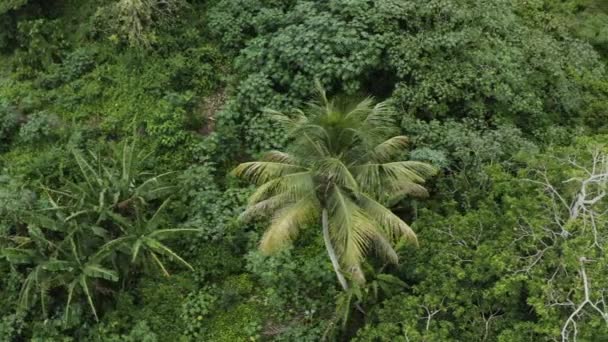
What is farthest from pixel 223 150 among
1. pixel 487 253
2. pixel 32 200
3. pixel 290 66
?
pixel 487 253

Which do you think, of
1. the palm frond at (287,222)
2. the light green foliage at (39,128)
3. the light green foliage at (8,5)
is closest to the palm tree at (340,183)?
the palm frond at (287,222)

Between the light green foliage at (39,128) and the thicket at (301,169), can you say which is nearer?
the thicket at (301,169)

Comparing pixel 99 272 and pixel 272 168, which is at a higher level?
pixel 272 168

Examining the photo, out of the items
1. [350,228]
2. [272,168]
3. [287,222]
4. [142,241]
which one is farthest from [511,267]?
[142,241]

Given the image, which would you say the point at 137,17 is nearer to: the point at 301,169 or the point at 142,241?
the point at 142,241

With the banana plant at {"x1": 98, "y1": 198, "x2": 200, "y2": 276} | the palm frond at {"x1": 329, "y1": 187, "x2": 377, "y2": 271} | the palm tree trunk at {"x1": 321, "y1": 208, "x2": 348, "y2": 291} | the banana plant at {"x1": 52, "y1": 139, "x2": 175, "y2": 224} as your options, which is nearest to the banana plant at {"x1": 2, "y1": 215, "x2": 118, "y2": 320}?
the banana plant at {"x1": 98, "y1": 198, "x2": 200, "y2": 276}

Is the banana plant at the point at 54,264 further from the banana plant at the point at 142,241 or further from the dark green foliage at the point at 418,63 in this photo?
the dark green foliage at the point at 418,63

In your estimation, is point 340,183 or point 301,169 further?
point 301,169
